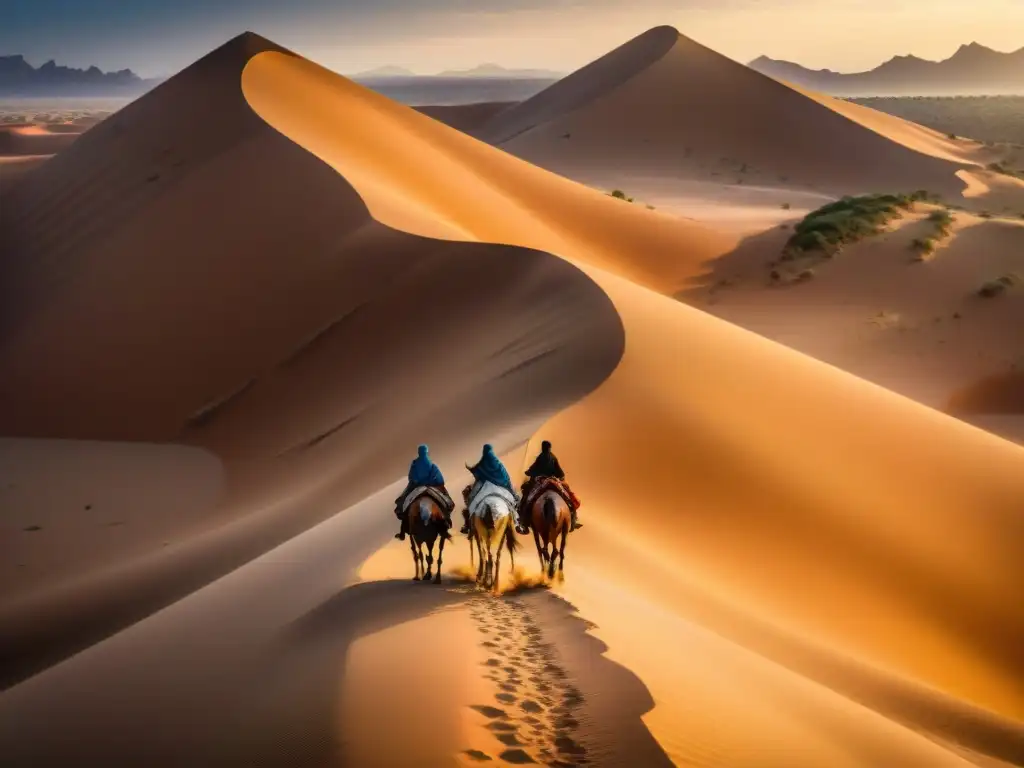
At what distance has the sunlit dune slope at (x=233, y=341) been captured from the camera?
13172 mm

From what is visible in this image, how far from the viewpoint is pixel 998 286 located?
84.2ft

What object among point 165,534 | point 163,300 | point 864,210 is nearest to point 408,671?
point 165,534

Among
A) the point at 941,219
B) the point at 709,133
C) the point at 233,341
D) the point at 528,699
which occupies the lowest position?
the point at 528,699

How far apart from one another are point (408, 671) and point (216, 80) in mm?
29098

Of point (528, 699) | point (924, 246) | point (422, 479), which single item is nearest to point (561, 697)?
point (528, 699)

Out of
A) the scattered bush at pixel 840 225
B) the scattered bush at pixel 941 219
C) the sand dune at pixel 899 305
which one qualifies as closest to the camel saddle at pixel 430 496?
the sand dune at pixel 899 305

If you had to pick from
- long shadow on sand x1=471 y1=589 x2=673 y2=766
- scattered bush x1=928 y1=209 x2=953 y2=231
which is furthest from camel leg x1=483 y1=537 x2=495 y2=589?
scattered bush x1=928 y1=209 x2=953 y2=231

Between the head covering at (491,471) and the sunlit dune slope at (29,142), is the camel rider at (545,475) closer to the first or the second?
the head covering at (491,471)

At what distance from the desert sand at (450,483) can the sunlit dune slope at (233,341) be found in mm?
75

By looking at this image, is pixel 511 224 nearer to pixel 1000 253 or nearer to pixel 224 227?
pixel 224 227

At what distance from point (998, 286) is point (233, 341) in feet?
58.9

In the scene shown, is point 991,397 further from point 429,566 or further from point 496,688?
point 496,688

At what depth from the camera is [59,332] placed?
22328mm

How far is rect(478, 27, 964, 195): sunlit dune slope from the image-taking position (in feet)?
189
